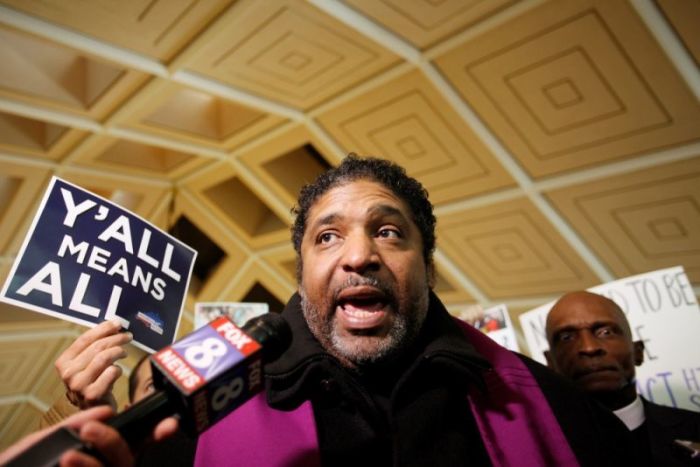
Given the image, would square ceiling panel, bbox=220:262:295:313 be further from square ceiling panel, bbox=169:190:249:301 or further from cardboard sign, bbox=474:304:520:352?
cardboard sign, bbox=474:304:520:352

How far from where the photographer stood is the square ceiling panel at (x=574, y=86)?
54.4 inches

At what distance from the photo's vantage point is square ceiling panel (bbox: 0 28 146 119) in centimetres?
167

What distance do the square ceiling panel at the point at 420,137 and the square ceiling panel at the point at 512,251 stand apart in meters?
0.16

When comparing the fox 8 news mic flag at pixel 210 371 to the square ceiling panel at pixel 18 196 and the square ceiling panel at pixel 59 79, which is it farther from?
the square ceiling panel at pixel 18 196

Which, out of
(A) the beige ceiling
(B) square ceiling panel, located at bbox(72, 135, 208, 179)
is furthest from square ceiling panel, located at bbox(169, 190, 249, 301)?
(A) the beige ceiling

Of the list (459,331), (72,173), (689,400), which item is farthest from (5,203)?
(689,400)

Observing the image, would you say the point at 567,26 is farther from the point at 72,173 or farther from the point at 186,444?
the point at 72,173

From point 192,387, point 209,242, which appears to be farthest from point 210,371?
point 209,242

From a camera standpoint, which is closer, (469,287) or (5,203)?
(5,203)

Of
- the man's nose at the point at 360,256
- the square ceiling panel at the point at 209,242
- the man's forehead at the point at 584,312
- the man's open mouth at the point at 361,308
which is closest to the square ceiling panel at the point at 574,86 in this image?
the man's forehead at the point at 584,312

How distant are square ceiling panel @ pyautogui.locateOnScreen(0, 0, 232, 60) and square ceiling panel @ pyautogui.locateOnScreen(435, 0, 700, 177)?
940 millimetres

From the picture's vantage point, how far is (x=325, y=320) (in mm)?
957

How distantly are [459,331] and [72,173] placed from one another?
7.09 feet

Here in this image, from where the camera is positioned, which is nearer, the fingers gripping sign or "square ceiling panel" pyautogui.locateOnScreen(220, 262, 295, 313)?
the fingers gripping sign
